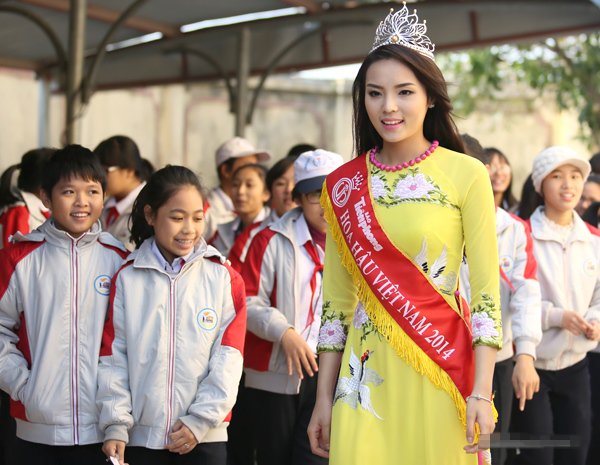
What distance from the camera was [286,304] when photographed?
525cm

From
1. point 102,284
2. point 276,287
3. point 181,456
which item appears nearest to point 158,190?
point 102,284

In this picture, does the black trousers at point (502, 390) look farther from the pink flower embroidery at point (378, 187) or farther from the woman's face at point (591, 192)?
the pink flower embroidery at point (378, 187)

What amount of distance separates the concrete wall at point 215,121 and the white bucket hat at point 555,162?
11.8m

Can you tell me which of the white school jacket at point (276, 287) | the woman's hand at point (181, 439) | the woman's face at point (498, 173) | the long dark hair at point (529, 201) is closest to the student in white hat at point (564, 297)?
the long dark hair at point (529, 201)

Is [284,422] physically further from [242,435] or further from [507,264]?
[507,264]

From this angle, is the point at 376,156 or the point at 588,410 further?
the point at 588,410

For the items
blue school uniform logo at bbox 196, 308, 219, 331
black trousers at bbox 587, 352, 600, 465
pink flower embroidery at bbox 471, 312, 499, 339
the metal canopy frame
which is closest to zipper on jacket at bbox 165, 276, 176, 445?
blue school uniform logo at bbox 196, 308, 219, 331

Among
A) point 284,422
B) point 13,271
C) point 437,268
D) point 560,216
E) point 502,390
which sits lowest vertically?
point 284,422

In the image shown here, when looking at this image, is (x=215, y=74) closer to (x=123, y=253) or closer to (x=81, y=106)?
(x=81, y=106)

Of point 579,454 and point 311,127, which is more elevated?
point 311,127

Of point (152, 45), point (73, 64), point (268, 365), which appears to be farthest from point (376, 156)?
point (152, 45)

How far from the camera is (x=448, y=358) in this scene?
327cm

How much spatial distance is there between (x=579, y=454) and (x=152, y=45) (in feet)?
21.9

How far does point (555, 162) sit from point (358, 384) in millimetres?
3028
